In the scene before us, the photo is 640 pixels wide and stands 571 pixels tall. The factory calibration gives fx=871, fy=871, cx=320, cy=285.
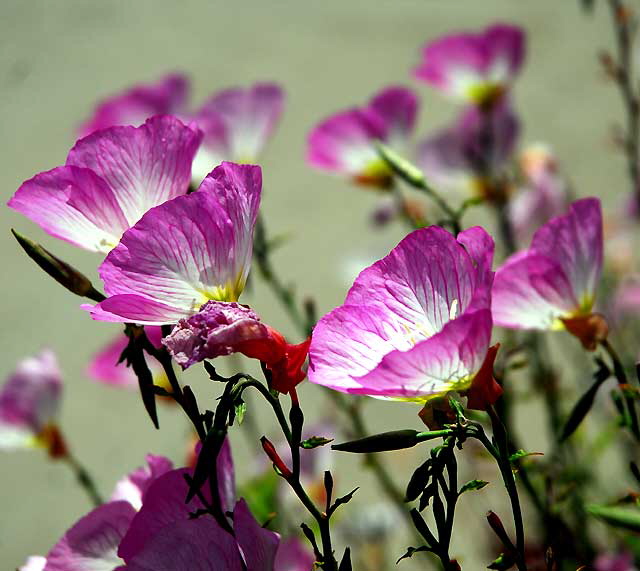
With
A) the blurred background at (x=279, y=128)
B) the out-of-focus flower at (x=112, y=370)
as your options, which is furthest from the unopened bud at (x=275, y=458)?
the blurred background at (x=279, y=128)

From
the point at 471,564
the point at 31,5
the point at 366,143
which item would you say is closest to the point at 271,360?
the point at 366,143

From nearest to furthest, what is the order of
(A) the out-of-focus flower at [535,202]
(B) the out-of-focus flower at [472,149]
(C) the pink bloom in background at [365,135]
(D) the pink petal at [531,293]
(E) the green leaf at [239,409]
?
(E) the green leaf at [239,409]
(D) the pink petal at [531,293]
(C) the pink bloom in background at [365,135]
(B) the out-of-focus flower at [472,149]
(A) the out-of-focus flower at [535,202]

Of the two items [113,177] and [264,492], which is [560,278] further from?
[264,492]

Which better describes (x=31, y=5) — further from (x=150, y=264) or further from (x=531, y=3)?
(x=150, y=264)

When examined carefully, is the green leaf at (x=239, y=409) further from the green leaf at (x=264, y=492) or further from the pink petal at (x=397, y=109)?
the pink petal at (x=397, y=109)

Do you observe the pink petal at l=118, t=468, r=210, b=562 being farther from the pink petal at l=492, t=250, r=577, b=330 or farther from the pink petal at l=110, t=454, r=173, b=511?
the pink petal at l=492, t=250, r=577, b=330

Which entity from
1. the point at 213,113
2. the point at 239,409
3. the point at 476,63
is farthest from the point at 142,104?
the point at 239,409
